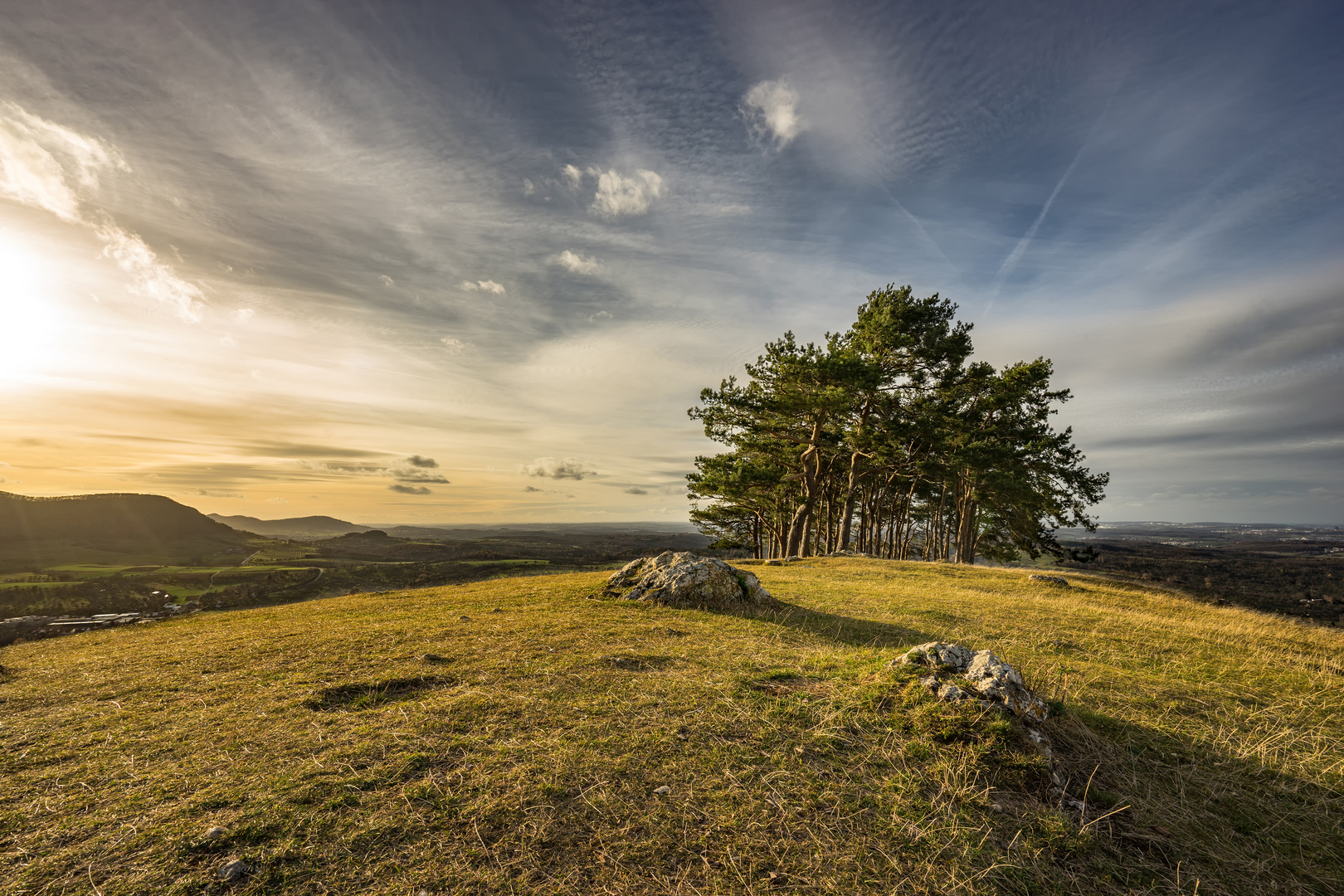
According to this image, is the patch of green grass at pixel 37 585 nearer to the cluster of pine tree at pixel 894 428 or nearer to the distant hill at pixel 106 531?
the distant hill at pixel 106 531

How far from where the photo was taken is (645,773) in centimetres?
505

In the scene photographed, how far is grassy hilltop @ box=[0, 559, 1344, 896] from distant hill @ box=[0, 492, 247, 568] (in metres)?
134

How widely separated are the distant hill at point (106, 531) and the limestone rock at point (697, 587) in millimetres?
133421

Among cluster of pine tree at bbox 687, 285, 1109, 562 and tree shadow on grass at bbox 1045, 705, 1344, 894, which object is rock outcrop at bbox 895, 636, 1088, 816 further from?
cluster of pine tree at bbox 687, 285, 1109, 562

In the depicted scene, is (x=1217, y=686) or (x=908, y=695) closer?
(x=908, y=695)

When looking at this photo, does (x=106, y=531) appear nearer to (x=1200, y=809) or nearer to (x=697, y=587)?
(x=697, y=587)

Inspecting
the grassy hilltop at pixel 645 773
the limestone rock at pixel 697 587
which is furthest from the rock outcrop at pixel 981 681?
the limestone rock at pixel 697 587

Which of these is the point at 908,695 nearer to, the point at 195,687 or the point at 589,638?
the point at 589,638

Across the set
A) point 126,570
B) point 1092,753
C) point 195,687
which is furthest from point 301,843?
point 126,570

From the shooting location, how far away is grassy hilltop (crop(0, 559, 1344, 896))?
3.91 m

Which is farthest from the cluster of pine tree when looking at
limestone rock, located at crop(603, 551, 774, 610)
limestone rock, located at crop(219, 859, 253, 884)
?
limestone rock, located at crop(219, 859, 253, 884)

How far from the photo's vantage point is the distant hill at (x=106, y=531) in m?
106

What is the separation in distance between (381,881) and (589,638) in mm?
6400

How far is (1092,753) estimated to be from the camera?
19.5 feet
